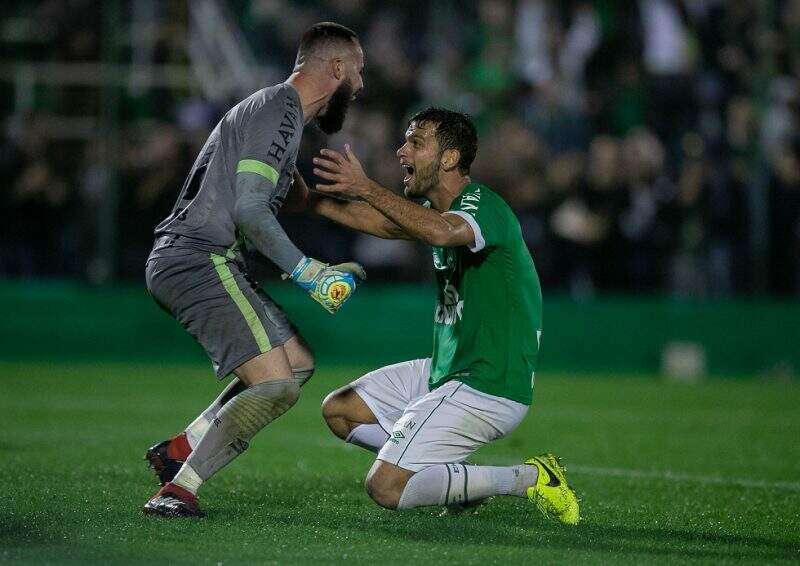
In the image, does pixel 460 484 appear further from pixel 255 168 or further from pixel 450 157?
pixel 255 168

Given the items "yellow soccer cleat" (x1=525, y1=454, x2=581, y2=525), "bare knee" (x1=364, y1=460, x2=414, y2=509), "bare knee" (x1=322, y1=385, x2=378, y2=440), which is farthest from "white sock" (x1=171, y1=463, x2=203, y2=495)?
"yellow soccer cleat" (x1=525, y1=454, x2=581, y2=525)

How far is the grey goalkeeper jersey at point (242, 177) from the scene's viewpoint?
20.3ft

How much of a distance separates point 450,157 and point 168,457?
85.1 inches

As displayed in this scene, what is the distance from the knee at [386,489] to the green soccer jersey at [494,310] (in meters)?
0.62

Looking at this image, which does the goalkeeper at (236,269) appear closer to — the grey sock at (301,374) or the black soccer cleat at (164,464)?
the grey sock at (301,374)

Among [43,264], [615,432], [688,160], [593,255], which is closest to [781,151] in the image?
[688,160]

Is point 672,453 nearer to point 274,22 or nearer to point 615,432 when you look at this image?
point 615,432

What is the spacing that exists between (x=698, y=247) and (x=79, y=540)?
11070 mm

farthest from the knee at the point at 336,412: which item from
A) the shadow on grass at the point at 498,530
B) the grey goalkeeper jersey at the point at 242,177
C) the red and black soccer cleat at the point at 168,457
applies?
the grey goalkeeper jersey at the point at 242,177

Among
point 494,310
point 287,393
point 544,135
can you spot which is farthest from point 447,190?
point 544,135

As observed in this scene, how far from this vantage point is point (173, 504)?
245 inches

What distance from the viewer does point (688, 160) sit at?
15.5 metres

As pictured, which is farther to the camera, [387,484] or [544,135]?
[544,135]

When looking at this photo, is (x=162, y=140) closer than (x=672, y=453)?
No
